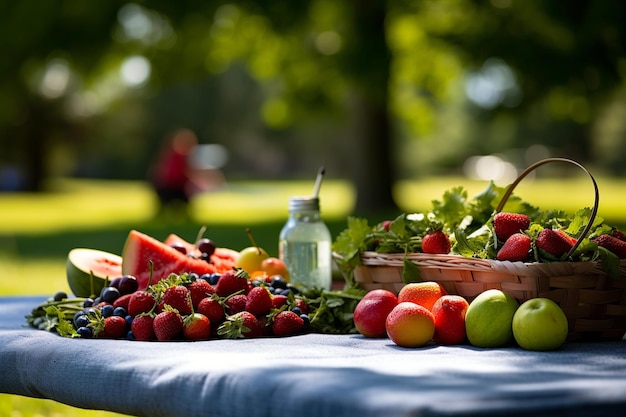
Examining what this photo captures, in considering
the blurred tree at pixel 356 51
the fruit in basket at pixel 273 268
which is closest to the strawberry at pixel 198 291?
the fruit in basket at pixel 273 268

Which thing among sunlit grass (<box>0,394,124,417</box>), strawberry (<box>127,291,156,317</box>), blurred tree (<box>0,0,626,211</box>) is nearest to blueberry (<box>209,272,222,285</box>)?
strawberry (<box>127,291,156,317</box>)

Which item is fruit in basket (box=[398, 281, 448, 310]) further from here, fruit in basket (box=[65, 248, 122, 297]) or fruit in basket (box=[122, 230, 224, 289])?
fruit in basket (box=[65, 248, 122, 297])

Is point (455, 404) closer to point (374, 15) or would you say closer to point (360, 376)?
point (360, 376)

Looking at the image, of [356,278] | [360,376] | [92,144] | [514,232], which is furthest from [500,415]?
[92,144]

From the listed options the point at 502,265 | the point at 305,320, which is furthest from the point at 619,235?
the point at 305,320

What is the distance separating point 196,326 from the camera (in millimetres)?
2994

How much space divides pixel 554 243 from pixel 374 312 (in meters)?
0.59

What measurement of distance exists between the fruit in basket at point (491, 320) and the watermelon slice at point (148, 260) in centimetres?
110

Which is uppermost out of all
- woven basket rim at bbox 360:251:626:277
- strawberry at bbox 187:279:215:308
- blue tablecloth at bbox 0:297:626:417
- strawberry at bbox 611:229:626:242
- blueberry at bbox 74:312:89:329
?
strawberry at bbox 611:229:626:242

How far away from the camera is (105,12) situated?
14.2 m

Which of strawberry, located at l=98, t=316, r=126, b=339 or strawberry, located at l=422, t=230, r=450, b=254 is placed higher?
strawberry, located at l=422, t=230, r=450, b=254

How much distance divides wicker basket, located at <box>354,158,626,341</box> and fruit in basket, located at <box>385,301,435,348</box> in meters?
0.23

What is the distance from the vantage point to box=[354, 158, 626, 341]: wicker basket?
290cm

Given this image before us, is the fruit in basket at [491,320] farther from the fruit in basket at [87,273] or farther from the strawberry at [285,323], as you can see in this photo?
the fruit in basket at [87,273]
